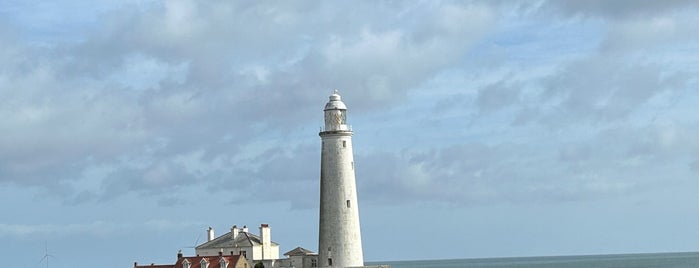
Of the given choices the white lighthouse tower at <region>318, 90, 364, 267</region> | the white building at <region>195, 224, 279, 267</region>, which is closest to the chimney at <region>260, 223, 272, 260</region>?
the white building at <region>195, 224, 279, 267</region>

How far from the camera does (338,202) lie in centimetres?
6169

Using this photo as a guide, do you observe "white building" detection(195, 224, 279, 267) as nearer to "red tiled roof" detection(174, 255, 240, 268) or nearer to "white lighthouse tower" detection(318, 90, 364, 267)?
"red tiled roof" detection(174, 255, 240, 268)

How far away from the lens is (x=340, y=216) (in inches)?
2430

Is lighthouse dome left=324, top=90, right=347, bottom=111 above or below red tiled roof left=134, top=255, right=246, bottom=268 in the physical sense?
above

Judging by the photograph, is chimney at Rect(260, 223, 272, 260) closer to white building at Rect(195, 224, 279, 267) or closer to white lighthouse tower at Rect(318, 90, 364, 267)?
white building at Rect(195, 224, 279, 267)

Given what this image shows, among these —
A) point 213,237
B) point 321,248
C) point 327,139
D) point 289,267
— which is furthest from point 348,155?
point 213,237

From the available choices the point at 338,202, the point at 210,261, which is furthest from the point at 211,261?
the point at 338,202

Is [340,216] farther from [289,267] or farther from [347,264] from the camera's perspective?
[289,267]

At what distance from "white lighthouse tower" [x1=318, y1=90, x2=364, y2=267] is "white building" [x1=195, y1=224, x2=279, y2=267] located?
812 cm

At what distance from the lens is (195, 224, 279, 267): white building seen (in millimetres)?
70188

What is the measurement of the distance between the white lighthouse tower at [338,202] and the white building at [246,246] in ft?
26.6

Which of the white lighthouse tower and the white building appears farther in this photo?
Answer: the white building

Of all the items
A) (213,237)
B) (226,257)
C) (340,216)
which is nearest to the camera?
(340,216)

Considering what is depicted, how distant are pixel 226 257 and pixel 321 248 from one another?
287 inches
